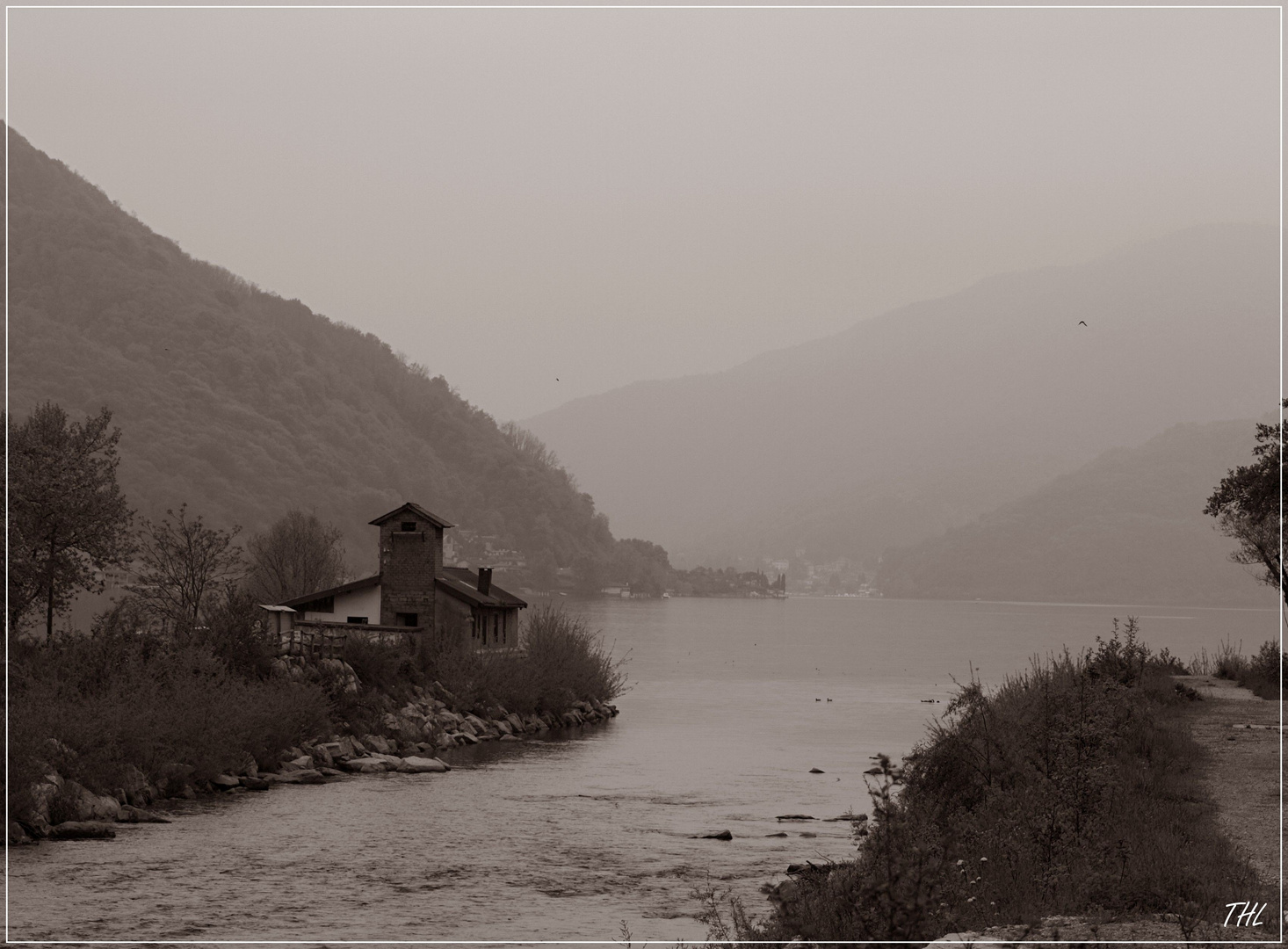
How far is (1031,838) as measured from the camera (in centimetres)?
1853

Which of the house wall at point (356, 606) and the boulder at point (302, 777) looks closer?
the boulder at point (302, 777)

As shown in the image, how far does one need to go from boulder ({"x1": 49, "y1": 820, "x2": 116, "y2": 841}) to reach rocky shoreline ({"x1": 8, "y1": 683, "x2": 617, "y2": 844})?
0.02 metres

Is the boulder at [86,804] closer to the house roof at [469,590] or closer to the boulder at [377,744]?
the boulder at [377,744]

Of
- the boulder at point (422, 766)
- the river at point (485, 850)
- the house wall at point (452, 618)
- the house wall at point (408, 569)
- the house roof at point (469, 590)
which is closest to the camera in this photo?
the river at point (485, 850)

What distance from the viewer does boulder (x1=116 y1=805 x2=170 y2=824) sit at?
3184 centimetres

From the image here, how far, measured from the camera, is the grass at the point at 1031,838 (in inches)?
559

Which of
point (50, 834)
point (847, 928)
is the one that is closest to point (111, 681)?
point (50, 834)

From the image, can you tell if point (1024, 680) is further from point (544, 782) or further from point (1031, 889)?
point (1031, 889)

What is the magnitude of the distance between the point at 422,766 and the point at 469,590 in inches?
808

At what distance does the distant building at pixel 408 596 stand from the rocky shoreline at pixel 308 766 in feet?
18.1

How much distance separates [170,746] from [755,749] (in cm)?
2701

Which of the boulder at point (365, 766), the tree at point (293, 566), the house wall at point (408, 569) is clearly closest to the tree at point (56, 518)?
the boulder at point (365, 766)

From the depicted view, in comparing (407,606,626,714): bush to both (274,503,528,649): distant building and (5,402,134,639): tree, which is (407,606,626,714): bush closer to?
(274,503,528,649): distant building

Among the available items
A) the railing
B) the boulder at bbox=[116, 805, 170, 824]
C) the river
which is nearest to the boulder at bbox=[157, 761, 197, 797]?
the river
